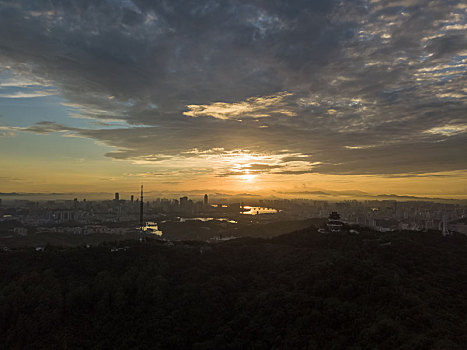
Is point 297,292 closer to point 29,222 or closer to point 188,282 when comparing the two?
point 188,282

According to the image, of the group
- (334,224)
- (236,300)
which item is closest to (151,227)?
(334,224)

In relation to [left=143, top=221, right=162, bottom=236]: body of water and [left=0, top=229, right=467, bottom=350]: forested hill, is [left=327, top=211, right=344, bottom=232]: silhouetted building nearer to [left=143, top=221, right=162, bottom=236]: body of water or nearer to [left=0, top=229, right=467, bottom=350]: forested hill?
[left=0, top=229, right=467, bottom=350]: forested hill

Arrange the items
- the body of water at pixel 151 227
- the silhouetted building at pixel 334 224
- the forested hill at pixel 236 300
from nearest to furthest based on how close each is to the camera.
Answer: the forested hill at pixel 236 300
the silhouetted building at pixel 334 224
the body of water at pixel 151 227

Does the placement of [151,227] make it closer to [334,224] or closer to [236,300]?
[334,224]

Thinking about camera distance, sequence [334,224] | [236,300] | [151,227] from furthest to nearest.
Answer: [151,227]
[334,224]
[236,300]

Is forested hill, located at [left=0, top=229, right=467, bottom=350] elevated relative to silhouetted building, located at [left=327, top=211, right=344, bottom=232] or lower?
lower

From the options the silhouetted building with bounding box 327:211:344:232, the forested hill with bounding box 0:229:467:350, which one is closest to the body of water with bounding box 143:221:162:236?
the silhouetted building with bounding box 327:211:344:232

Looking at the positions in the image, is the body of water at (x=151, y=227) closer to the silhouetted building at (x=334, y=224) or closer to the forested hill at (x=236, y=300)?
the silhouetted building at (x=334, y=224)

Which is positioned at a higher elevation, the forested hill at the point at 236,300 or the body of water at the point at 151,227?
the forested hill at the point at 236,300

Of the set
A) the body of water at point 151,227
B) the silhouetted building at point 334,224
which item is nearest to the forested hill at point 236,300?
the silhouetted building at point 334,224
